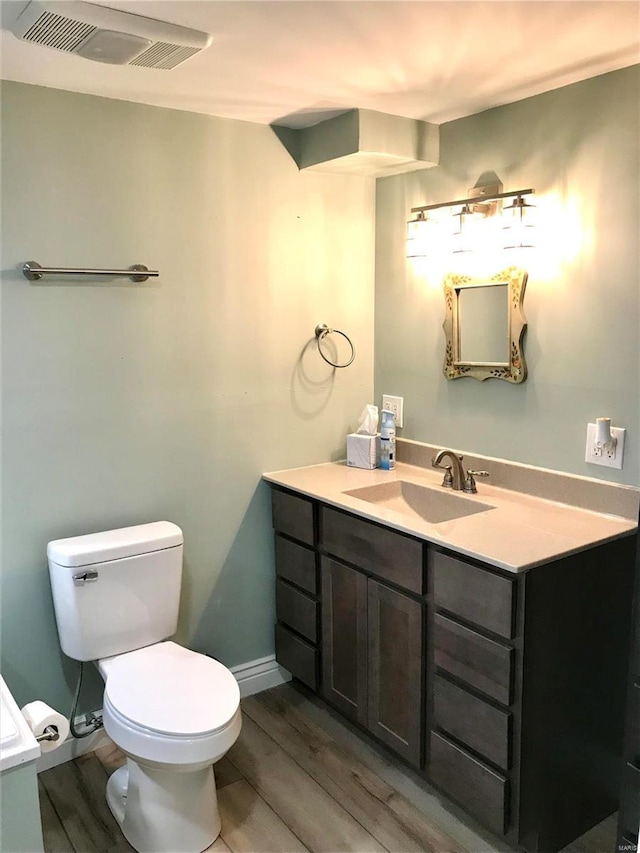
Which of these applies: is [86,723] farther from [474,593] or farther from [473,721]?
[474,593]

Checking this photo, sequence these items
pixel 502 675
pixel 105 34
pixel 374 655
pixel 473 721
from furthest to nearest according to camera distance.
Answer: pixel 374 655 < pixel 473 721 < pixel 502 675 < pixel 105 34

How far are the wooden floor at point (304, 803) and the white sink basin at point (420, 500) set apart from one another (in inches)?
32.4

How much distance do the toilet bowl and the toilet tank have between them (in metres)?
0.12

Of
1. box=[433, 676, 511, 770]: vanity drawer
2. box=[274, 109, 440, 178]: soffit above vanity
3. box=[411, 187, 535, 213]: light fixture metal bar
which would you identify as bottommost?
box=[433, 676, 511, 770]: vanity drawer

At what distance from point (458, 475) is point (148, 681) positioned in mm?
1215

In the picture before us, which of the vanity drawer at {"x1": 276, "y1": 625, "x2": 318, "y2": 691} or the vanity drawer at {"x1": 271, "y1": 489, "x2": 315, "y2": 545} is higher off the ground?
the vanity drawer at {"x1": 271, "y1": 489, "x2": 315, "y2": 545}

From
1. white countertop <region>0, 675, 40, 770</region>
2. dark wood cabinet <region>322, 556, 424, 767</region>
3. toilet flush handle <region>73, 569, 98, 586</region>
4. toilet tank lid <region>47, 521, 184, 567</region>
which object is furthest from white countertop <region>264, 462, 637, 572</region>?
white countertop <region>0, 675, 40, 770</region>

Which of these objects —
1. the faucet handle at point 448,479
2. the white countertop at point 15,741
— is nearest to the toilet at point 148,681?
the white countertop at point 15,741

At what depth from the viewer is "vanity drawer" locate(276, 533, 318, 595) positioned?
2537 millimetres

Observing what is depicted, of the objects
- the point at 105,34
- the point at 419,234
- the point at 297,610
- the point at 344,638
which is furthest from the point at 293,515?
the point at 105,34

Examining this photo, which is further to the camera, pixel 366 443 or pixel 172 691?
pixel 366 443

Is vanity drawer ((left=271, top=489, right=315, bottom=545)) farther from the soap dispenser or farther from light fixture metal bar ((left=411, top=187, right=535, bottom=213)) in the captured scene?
light fixture metal bar ((left=411, top=187, right=535, bottom=213))

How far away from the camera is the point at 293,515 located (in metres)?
Answer: 2.59

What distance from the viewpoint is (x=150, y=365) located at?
241 centimetres
